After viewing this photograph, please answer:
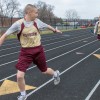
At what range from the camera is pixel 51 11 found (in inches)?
3265

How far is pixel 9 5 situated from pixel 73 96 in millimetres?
59905

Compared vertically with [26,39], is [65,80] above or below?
below

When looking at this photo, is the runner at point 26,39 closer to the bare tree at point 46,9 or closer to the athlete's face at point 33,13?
the athlete's face at point 33,13

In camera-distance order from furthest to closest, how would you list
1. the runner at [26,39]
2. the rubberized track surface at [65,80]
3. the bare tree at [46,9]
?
the bare tree at [46,9] → the rubberized track surface at [65,80] → the runner at [26,39]

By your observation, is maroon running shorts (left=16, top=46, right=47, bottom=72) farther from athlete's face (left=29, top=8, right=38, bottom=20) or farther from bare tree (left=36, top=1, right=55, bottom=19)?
bare tree (left=36, top=1, right=55, bottom=19)

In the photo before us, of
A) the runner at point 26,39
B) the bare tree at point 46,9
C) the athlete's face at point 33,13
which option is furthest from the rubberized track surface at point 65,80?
the bare tree at point 46,9

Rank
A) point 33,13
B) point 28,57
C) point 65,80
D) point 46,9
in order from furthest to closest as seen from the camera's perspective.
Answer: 1. point 46,9
2. point 65,80
3. point 28,57
4. point 33,13

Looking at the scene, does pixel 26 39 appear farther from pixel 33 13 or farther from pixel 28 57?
pixel 33 13

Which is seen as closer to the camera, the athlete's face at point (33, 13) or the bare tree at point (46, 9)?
the athlete's face at point (33, 13)

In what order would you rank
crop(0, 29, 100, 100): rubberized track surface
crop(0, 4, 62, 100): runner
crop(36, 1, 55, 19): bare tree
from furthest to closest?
crop(36, 1, 55, 19): bare tree → crop(0, 29, 100, 100): rubberized track surface → crop(0, 4, 62, 100): runner

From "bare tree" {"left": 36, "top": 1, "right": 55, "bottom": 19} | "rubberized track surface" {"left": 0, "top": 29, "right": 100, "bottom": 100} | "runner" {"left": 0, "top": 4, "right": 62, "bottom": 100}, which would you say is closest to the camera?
"runner" {"left": 0, "top": 4, "right": 62, "bottom": 100}

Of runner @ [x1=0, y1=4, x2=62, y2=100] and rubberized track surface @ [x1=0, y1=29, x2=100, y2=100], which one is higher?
runner @ [x1=0, y1=4, x2=62, y2=100]

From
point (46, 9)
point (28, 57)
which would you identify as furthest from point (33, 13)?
point (46, 9)

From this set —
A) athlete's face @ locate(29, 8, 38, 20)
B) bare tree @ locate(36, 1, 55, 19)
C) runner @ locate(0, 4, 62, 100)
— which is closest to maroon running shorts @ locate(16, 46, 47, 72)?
runner @ locate(0, 4, 62, 100)
